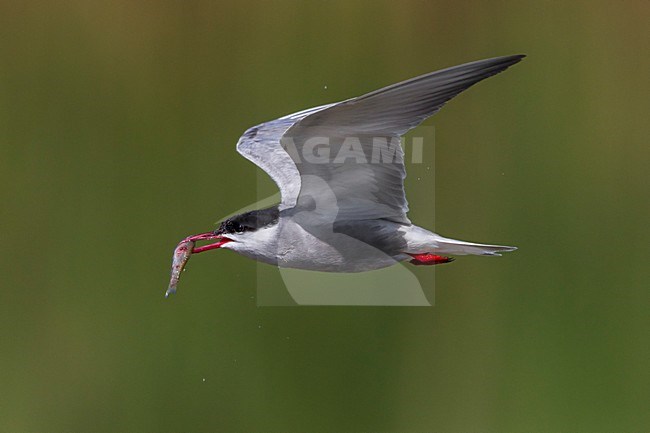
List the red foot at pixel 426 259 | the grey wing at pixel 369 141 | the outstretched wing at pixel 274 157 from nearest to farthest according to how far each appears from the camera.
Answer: the grey wing at pixel 369 141
the outstretched wing at pixel 274 157
the red foot at pixel 426 259

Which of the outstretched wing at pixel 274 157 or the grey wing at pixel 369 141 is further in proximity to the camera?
the outstretched wing at pixel 274 157

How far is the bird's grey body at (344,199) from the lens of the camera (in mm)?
2129

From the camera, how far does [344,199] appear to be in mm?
2361

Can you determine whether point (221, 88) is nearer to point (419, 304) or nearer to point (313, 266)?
point (419, 304)

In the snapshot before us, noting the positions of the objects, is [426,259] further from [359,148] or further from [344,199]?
[359,148]

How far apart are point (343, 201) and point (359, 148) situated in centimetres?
18

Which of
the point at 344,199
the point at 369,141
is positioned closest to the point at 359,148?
the point at 369,141

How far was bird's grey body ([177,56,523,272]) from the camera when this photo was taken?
83.8 inches

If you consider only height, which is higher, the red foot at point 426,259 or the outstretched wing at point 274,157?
the outstretched wing at point 274,157

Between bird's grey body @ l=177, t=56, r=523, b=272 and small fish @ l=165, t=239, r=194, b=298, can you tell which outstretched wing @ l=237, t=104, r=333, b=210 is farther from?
small fish @ l=165, t=239, r=194, b=298

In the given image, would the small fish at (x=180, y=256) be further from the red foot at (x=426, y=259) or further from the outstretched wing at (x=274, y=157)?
the red foot at (x=426, y=259)

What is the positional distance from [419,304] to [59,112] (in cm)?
174

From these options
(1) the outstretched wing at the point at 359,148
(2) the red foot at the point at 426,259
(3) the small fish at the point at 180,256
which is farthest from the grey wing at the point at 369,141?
(3) the small fish at the point at 180,256

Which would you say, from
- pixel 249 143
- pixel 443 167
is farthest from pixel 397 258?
pixel 443 167
